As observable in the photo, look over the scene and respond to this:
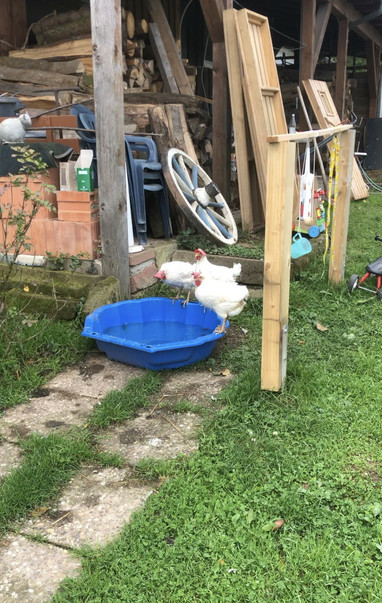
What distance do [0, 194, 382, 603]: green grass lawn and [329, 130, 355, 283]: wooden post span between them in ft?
4.52

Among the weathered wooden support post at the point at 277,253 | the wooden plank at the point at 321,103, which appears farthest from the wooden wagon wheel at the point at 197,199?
the wooden plank at the point at 321,103

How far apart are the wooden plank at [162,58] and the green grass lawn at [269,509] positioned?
539 cm

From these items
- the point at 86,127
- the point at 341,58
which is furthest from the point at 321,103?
the point at 86,127

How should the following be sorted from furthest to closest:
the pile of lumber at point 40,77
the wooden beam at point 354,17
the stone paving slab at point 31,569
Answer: the wooden beam at point 354,17, the pile of lumber at point 40,77, the stone paving slab at point 31,569

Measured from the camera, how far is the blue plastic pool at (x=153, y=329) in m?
3.52

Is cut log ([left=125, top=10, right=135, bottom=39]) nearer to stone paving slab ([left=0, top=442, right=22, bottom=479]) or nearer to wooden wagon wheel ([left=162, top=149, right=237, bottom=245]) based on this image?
wooden wagon wheel ([left=162, top=149, right=237, bottom=245])

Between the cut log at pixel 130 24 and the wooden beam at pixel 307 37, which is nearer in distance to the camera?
the cut log at pixel 130 24

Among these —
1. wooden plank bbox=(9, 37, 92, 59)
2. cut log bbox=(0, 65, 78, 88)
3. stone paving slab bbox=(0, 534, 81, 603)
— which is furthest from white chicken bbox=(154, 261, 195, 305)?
wooden plank bbox=(9, 37, 92, 59)

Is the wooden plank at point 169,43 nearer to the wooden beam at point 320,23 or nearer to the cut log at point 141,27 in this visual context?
the cut log at point 141,27

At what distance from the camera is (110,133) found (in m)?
4.09

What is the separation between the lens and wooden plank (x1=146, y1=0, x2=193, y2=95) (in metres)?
7.65

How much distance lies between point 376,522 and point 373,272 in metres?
2.90

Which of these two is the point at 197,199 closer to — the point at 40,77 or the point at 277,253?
the point at 277,253

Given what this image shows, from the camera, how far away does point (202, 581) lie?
6.39ft
